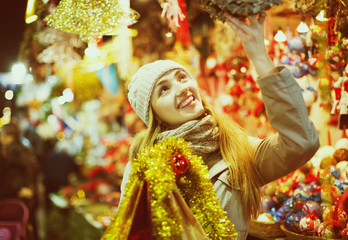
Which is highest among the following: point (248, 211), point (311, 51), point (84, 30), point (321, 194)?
point (84, 30)

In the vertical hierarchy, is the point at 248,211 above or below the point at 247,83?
above

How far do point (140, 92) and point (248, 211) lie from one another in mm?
740

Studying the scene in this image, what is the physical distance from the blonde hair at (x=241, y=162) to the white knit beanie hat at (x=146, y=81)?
0.17 meters

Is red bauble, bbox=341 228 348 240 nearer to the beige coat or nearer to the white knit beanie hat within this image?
the beige coat

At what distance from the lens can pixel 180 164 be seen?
1.67 meters

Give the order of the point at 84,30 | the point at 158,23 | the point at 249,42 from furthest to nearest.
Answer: the point at 158,23 < the point at 84,30 < the point at 249,42

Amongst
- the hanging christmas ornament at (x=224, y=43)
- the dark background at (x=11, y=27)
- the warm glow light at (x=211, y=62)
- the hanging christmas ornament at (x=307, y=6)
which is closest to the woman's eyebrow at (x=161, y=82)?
the hanging christmas ornament at (x=307, y=6)

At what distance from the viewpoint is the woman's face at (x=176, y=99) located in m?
1.92

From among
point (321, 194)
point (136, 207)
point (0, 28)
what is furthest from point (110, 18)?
point (0, 28)

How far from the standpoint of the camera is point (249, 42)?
1.51 meters

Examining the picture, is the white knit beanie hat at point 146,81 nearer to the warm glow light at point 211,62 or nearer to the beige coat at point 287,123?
the beige coat at point 287,123

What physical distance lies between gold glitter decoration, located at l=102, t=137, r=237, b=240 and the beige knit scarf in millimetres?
104

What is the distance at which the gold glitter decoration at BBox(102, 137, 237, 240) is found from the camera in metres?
1.50

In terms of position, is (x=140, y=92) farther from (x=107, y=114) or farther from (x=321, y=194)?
(x=107, y=114)
